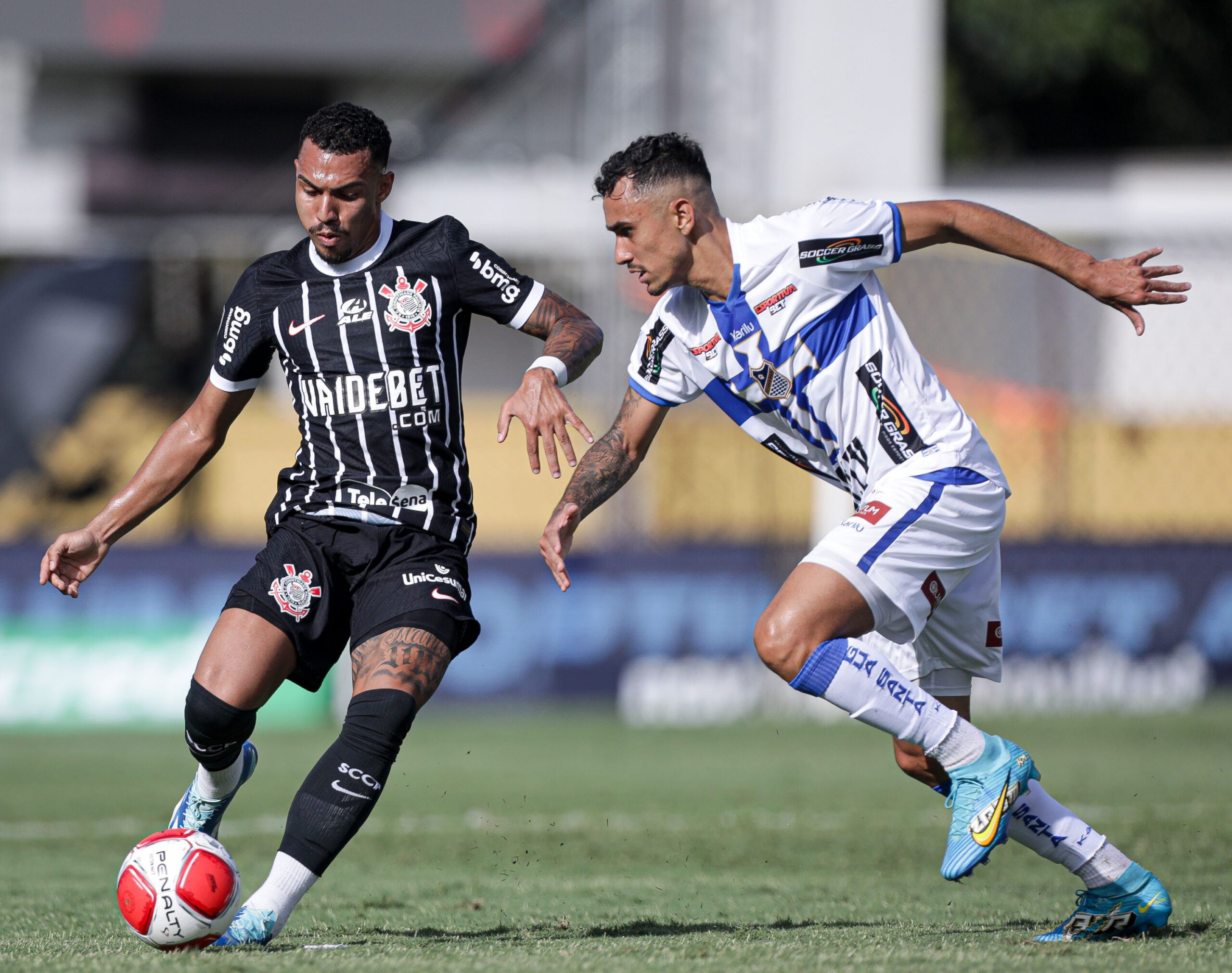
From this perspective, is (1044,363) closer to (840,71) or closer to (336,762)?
(840,71)

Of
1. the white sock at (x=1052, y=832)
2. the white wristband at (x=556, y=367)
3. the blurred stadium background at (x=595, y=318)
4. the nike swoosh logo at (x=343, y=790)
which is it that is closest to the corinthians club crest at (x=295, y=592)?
the nike swoosh logo at (x=343, y=790)

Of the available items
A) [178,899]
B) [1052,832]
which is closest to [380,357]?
[178,899]

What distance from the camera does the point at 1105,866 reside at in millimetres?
4828

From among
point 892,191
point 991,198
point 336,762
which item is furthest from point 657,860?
point 991,198

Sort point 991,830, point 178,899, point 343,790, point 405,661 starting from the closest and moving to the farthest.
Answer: point 991,830
point 178,899
point 343,790
point 405,661

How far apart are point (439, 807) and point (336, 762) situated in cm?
400

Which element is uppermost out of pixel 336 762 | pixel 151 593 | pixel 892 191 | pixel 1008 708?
pixel 892 191

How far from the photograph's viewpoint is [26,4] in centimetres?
2023

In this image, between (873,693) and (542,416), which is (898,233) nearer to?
(542,416)

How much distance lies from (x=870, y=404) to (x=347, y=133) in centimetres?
179

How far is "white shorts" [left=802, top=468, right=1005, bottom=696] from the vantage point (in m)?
4.59

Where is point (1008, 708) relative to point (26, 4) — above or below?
below

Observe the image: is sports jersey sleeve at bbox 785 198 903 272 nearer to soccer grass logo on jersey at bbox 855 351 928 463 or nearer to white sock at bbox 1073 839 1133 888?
soccer grass logo on jersey at bbox 855 351 928 463

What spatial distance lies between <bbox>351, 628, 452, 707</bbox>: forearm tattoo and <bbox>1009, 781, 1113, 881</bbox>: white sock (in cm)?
182
